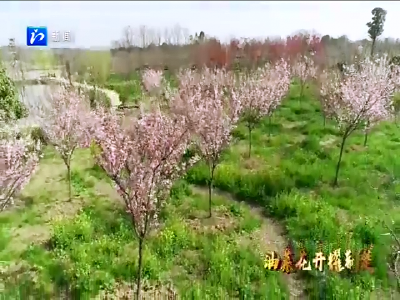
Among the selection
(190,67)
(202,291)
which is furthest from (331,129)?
(202,291)

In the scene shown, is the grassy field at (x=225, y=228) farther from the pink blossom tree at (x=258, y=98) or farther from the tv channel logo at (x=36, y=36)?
the tv channel logo at (x=36, y=36)

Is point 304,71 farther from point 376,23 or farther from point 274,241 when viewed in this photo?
point 274,241

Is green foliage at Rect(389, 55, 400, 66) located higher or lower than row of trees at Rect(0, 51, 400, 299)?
higher

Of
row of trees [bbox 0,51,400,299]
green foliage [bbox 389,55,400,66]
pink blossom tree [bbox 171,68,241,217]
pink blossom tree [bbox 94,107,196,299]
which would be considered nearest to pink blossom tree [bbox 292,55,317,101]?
row of trees [bbox 0,51,400,299]

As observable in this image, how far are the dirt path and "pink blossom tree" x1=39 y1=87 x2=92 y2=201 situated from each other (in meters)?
2.38

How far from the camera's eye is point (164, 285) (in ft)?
12.7

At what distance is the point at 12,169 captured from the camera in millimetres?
4141

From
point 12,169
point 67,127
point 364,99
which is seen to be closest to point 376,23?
point 364,99

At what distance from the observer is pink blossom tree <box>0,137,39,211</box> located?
402 centimetres

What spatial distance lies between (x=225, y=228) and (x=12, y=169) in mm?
2384

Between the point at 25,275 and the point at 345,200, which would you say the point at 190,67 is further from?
the point at 25,275

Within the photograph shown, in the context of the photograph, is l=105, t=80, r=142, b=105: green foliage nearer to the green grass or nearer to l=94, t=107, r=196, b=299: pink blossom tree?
the green grass

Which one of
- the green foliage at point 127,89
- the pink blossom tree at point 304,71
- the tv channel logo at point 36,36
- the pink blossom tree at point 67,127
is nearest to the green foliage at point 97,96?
the green foliage at point 127,89

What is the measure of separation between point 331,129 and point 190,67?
15.4ft
